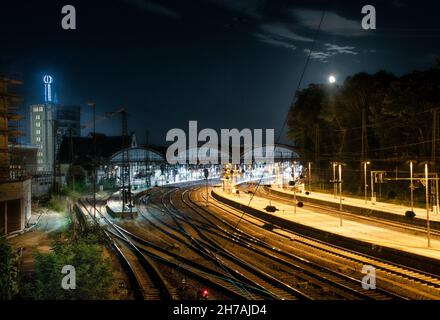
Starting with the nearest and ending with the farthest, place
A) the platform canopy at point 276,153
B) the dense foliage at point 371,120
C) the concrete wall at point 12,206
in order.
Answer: the concrete wall at point 12,206 < the dense foliage at point 371,120 < the platform canopy at point 276,153

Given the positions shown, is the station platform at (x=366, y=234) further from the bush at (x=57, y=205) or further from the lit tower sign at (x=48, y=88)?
the lit tower sign at (x=48, y=88)

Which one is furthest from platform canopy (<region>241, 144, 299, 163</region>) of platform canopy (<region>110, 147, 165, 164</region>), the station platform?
the station platform

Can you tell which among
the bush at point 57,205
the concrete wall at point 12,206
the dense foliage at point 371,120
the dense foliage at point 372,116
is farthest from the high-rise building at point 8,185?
the dense foliage at point 372,116

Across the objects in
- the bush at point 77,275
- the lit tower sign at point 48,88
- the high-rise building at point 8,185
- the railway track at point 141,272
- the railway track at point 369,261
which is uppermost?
the lit tower sign at point 48,88

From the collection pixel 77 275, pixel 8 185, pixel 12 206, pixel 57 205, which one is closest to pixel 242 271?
pixel 77 275

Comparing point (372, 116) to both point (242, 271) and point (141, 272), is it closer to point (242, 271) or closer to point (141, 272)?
point (242, 271)

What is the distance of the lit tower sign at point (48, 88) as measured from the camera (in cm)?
5662

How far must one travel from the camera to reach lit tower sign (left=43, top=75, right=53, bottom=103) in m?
56.6

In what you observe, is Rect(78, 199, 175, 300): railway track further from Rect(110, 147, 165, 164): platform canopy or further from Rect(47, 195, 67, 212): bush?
Rect(110, 147, 165, 164): platform canopy

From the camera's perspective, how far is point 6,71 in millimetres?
22109

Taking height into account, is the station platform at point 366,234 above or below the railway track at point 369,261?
above

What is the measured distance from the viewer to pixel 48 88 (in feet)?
188
